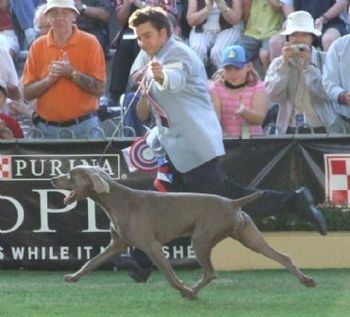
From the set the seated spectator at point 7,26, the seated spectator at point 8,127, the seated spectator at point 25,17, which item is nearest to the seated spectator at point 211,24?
the seated spectator at point 25,17

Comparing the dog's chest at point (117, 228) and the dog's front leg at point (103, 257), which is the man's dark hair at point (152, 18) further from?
the dog's front leg at point (103, 257)

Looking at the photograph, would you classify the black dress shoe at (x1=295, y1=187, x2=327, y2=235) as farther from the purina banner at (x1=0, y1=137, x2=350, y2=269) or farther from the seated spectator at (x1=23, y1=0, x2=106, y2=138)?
the seated spectator at (x1=23, y1=0, x2=106, y2=138)

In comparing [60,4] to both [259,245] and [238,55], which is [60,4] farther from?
[259,245]

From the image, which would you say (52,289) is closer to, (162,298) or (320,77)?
(162,298)

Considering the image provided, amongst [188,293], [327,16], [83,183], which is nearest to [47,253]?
[83,183]

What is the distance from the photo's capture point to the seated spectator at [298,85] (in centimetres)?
1114

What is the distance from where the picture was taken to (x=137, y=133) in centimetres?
1136

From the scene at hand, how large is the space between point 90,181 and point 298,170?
251 centimetres

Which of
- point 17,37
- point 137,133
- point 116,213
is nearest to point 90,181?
point 116,213

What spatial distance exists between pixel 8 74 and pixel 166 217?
3.45m

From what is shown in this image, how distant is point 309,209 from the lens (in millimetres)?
9578

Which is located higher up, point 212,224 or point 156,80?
point 156,80

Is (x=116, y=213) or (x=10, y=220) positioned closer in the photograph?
(x=116, y=213)

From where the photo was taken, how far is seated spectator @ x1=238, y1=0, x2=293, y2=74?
→ 12797 millimetres
